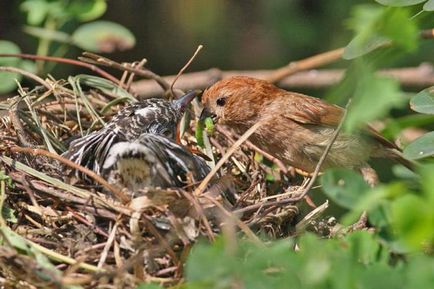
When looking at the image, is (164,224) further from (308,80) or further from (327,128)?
(308,80)

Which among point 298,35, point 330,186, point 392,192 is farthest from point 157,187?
point 298,35

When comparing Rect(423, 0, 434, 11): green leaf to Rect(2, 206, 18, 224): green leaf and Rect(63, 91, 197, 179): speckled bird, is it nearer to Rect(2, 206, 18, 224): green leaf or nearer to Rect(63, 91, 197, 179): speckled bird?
Answer: Rect(63, 91, 197, 179): speckled bird

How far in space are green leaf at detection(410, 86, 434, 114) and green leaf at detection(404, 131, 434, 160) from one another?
11cm

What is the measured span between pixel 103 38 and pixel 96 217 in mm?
2296

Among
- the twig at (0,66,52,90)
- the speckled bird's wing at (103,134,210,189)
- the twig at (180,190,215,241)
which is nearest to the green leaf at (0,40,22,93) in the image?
the twig at (0,66,52,90)

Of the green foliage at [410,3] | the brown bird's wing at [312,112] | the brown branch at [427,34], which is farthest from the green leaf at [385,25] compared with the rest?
the brown bird's wing at [312,112]

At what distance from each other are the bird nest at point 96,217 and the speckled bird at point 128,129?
12 cm

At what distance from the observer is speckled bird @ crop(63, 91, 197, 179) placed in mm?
4707

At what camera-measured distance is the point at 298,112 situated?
6.16 metres

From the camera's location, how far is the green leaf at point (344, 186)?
300cm

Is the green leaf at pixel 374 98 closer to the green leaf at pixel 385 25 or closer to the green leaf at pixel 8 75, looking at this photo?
the green leaf at pixel 385 25

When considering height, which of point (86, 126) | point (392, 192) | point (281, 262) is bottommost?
point (86, 126)

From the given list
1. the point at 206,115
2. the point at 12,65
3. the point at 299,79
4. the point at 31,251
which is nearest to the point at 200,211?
the point at 31,251

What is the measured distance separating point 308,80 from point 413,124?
3597mm
